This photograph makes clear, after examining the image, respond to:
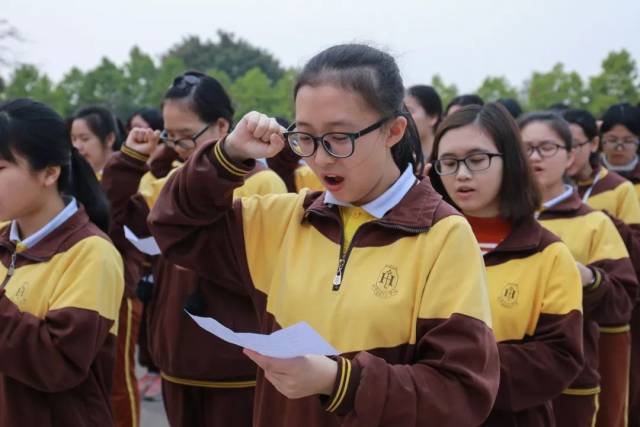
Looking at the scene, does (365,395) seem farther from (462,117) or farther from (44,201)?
(44,201)

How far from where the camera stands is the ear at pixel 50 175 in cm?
254

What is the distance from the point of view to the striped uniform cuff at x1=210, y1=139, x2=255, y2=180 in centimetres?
172

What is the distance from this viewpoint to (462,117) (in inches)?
103

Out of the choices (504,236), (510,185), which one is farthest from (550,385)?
(510,185)

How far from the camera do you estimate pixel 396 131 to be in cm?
174

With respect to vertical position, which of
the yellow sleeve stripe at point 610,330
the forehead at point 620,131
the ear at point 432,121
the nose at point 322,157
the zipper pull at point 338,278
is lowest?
the yellow sleeve stripe at point 610,330

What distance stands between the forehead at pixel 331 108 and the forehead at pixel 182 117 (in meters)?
1.81

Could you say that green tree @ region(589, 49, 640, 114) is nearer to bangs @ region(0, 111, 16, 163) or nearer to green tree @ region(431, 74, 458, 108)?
green tree @ region(431, 74, 458, 108)

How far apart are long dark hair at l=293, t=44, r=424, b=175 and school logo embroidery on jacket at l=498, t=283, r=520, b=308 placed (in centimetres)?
88

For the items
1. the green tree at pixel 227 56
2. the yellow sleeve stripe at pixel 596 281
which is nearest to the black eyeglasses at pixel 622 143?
the yellow sleeve stripe at pixel 596 281

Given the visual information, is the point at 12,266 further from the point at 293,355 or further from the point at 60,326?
the point at 293,355

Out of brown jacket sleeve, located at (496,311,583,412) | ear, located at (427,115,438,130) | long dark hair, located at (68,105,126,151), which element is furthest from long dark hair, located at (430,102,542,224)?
long dark hair, located at (68,105,126,151)

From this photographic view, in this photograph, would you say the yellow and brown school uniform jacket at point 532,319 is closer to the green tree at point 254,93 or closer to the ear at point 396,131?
the ear at point 396,131

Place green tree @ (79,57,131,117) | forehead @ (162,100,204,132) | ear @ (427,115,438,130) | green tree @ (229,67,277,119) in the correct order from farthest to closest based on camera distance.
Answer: green tree @ (79,57,131,117) < green tree @ (229,67,277,119) < ear @ (427,115,438,130) < forehead @ (162,100,204,132)
